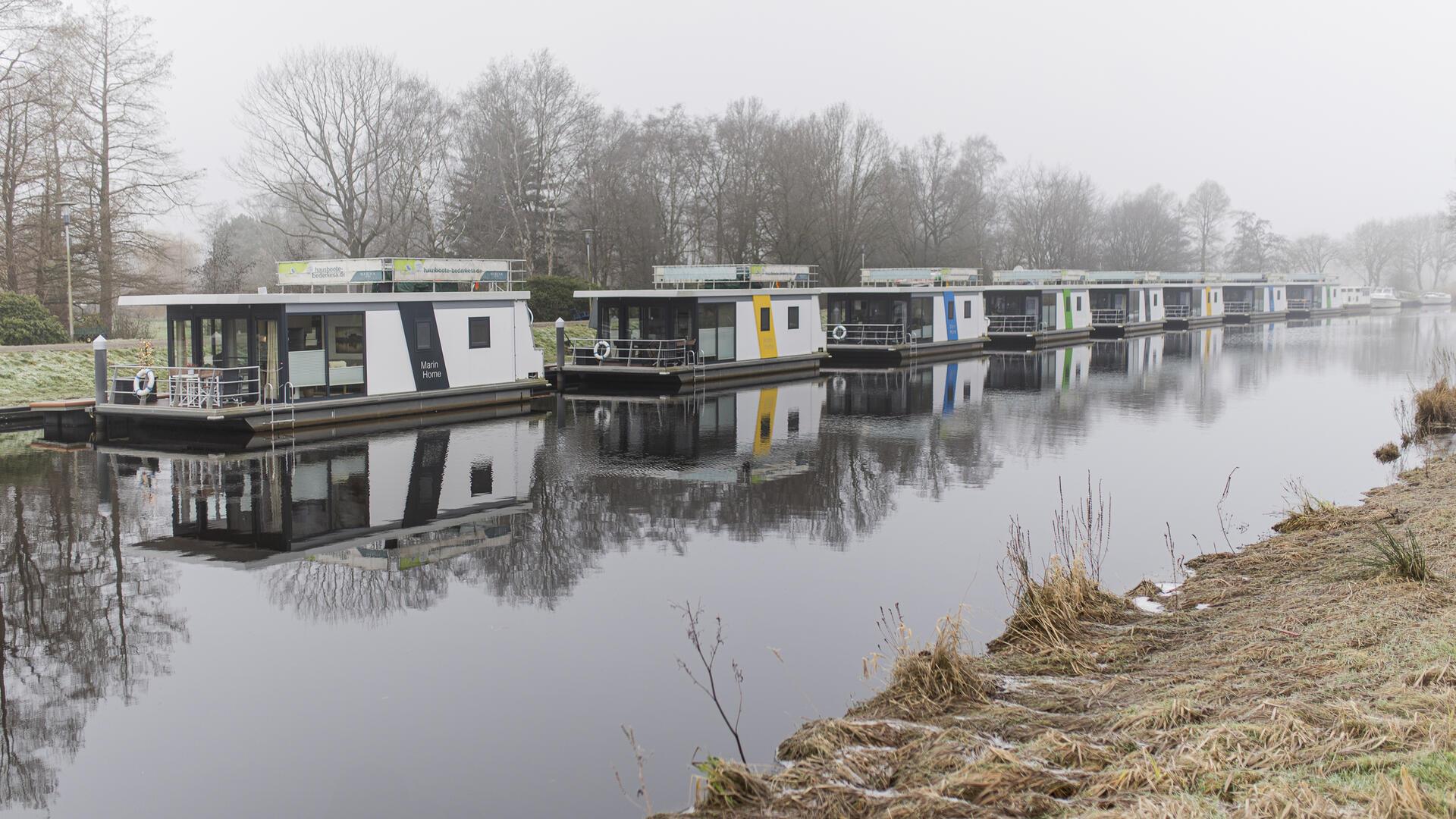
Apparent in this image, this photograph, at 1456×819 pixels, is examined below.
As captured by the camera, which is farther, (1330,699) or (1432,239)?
(1432,239)

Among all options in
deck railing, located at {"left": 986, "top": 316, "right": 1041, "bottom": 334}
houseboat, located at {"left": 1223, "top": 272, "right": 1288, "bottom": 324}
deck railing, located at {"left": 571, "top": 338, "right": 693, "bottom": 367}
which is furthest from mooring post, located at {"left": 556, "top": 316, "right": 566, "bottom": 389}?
houseboat, located at {"left": 1223, "top": 272, "right": 1288, "bottom": 324}

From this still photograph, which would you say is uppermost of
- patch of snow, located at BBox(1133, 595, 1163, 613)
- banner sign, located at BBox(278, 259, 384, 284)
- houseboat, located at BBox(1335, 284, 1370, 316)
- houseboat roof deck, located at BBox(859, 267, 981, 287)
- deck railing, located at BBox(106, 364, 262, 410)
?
houseboat, located at BBox(1335, 284, 1370, 316)

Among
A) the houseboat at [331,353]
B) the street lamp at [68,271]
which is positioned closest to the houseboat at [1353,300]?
the houseboat at [331,353]

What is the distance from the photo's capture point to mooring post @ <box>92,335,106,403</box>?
22844 millimetres

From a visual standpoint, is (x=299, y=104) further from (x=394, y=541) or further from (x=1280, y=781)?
(x=1280, y=781)

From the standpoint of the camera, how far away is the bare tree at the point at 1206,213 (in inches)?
4496

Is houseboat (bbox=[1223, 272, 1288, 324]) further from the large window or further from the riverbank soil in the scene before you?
the riverbank soil

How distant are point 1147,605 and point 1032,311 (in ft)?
152

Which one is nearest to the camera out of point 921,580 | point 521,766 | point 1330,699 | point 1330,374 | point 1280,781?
point 1280,781

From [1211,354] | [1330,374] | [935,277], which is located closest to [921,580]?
[1330,374]

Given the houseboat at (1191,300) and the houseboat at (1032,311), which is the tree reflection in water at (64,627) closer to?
the houseboat at (1032,311)

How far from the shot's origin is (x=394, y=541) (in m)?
14.2

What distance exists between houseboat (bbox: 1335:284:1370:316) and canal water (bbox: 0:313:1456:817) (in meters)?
82.3

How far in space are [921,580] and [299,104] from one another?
43.3m
